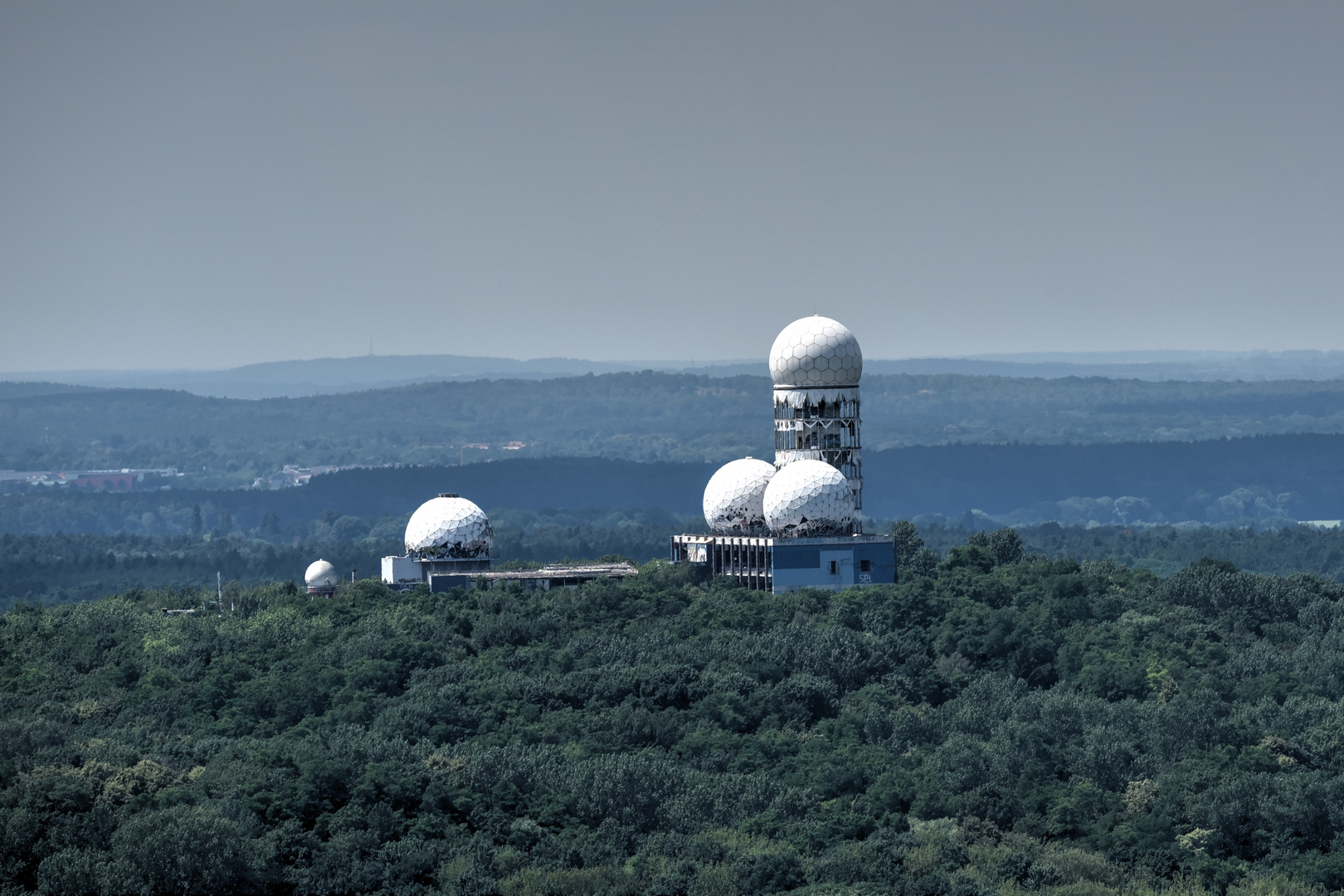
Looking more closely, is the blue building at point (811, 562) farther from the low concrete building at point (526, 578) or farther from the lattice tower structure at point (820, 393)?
the low concrete building at point (526, 578)

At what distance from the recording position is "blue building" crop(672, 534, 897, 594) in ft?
347

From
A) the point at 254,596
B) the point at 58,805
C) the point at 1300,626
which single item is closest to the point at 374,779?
the point at 58,805

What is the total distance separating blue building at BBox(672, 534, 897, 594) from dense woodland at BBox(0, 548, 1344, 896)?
190 centimetres

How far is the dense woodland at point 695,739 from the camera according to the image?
71938 millimetres

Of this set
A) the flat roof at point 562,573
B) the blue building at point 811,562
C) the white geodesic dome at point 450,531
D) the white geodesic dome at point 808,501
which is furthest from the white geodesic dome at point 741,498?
the white geodesic dome at point 450,531

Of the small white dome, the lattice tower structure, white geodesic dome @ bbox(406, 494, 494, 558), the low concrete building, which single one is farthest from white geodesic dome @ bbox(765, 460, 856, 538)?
the small white dome

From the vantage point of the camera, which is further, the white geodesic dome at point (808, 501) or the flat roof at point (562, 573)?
the flat roof at point (562, 573)

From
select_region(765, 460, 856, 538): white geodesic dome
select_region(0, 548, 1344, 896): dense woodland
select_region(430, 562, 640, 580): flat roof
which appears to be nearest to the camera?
select_region(0, 548, 1344, 896): dense woodland

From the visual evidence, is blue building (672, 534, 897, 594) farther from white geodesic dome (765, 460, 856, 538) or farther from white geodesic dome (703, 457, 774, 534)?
white geodesic dome (703, 457, 774, 534)

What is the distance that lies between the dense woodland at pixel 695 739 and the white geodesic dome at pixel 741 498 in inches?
155

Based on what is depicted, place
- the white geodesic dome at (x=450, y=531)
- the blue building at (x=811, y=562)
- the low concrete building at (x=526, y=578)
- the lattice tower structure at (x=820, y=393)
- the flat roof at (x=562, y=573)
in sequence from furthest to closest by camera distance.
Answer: the white geodesic dome at (x=450, y=531), the flat roof at (x=562, y=573), the low concrete building at (x=526, y=578), the lattice tower structure at (x=820, y=393), the blue building at (x=811, y=562)

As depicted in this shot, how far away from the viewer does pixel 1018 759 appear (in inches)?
3282

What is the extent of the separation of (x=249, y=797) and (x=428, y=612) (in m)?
30.1

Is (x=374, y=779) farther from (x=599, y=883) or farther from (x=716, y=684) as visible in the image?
(x=716, y=684)
